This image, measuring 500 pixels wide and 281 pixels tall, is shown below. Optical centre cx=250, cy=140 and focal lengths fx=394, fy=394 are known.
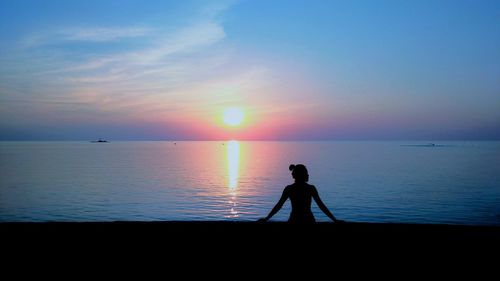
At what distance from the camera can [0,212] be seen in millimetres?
28547

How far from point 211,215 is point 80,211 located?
32.3 feet
